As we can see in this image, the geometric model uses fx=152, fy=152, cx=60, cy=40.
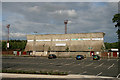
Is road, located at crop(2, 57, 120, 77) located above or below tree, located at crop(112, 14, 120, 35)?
below

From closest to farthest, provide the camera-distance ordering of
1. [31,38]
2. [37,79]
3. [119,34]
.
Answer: [37,79] < [119,34] < [31,38]

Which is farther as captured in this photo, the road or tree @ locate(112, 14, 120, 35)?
tree @ locate(112, 14, 120, 35)

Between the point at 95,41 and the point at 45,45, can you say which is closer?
the point at 95,41

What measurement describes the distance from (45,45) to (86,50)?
70.1ft

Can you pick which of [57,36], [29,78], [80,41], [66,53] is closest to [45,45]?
[57,36]

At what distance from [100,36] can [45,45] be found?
27.9m

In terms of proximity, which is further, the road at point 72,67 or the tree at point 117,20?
the tree at point 117,20

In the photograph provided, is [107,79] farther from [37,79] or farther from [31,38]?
[31,38]

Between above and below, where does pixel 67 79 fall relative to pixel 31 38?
below

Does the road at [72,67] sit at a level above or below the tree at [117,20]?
below

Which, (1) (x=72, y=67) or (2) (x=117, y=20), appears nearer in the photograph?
(1) (x=72, y=67)

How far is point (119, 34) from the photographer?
5059cm

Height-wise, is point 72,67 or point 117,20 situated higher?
point 117,20

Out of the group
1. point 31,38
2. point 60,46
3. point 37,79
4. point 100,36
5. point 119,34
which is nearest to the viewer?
point 37,79
